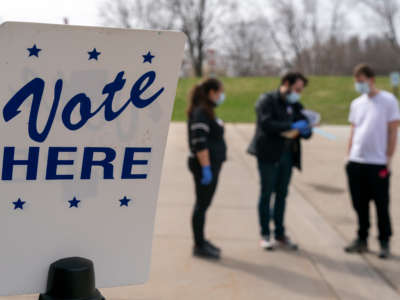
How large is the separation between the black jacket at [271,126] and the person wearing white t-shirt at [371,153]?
2.13ft

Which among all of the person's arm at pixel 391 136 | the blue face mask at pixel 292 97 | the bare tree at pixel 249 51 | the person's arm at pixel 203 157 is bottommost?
the person's arm at pixel 203 157

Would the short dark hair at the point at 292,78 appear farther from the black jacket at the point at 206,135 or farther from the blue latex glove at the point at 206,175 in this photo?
the blue latex glove at the point at 206,175

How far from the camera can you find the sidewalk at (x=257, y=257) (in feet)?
11.2

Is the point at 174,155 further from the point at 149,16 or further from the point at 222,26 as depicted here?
the point at 222,26

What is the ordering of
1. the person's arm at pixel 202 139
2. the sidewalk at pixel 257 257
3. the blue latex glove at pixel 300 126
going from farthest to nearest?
the blue latex glove at pixel 300 126
the person's arm at pixel 202 139
the sidewalk at pixel 257 257

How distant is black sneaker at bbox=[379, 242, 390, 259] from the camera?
412 centimetres

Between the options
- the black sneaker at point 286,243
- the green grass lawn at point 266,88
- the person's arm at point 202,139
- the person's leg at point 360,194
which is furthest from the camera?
the green grass lawn at point 266,88

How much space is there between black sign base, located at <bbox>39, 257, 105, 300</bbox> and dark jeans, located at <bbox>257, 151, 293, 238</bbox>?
3095 mm

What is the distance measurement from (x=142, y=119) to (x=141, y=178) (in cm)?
16

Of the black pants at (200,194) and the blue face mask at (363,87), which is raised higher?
the blue face mask at (363,87)

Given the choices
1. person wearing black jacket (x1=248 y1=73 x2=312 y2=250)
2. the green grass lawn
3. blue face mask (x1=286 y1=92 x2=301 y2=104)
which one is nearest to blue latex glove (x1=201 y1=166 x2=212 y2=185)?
person wearing black jacket (x1=248 y1=73 x2=312 y2=250)

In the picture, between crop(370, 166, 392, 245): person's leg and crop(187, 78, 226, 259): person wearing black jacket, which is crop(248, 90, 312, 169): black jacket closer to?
crop(187, 78, 226, 259): person wearing black jacket

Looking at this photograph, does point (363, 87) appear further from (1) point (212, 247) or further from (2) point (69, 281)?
(2) point (69, 281)

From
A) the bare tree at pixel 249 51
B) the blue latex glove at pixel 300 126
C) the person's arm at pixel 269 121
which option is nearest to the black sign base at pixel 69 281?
the person's arm at pixel 269 121
